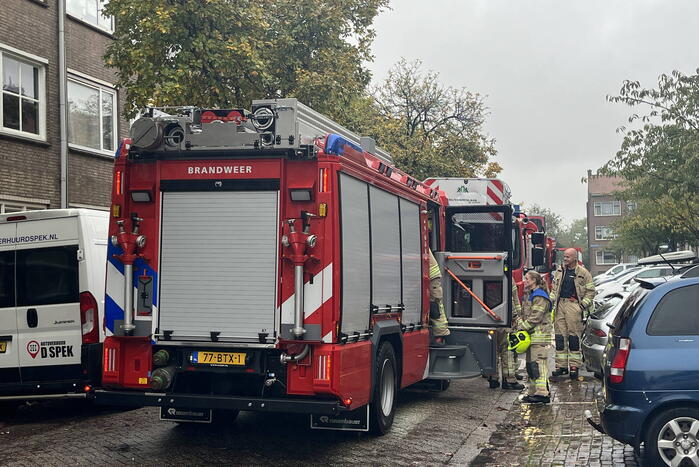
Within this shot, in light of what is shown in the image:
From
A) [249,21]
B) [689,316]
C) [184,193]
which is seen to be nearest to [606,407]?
[689,316]

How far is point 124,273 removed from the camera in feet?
24.6

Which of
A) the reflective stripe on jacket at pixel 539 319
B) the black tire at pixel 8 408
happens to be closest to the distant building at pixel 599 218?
the reflective stripe on jacket at pixel 539 319

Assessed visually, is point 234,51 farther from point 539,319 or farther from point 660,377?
point 660,377

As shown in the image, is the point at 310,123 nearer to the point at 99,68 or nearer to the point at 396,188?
the point at 396,188

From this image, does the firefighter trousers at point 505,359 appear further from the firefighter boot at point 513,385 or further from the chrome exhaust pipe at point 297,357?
the chrome exhaust pipe at point 297,357

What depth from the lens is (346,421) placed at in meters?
7.91

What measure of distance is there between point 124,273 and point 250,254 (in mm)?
1173

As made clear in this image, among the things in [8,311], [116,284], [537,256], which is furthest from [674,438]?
[537,256]

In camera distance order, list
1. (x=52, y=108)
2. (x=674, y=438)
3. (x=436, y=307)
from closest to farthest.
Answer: (x=674, y=438)
(x=436, y=307)
(x=52, y=108)

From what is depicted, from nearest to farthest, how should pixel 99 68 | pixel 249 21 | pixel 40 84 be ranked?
pixel 249 21 → pixel 40 84 → pixel 99 68

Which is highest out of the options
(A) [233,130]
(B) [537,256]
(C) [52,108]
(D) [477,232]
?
(C) [52,108]

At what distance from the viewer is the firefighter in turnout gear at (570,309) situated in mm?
12938

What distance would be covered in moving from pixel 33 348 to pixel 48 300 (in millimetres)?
550

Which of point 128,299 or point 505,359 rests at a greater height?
point 128,299
